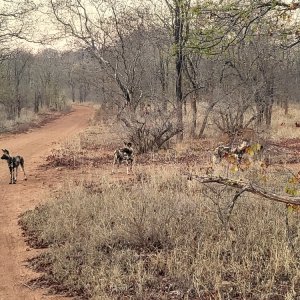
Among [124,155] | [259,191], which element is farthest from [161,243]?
[124,155]

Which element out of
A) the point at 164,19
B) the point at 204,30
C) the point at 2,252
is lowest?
the point at 2,252

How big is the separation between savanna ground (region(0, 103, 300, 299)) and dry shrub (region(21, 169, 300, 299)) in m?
0.01

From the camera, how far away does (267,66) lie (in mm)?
23047

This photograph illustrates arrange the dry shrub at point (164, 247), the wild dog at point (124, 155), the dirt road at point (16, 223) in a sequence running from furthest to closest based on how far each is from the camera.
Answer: the wild dog at point (124, 155) → the dirt road at point (16, 223) → the dry shrub at point (164, 247)

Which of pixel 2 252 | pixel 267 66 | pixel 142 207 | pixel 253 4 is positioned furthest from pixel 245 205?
pixel 267 66

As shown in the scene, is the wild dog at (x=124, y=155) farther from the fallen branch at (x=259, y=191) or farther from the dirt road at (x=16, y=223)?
the fallen branch at (x=259, y=191)

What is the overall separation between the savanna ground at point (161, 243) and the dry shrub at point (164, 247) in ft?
0.04

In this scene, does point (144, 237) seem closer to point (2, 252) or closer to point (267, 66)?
point (2, 252)

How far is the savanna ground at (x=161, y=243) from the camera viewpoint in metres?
4.83

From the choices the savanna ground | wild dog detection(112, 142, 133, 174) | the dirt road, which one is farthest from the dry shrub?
wild dog detection(112, 142, 133, 174)

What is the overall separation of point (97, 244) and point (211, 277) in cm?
182

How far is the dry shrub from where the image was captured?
480cm

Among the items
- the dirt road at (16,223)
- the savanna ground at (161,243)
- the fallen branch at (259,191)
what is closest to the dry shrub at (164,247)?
the savanna ground at (161,243)

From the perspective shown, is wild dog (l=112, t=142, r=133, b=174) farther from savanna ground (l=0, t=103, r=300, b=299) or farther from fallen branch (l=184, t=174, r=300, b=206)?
fallen branch (l=184, t=174, r=300, b=206)
